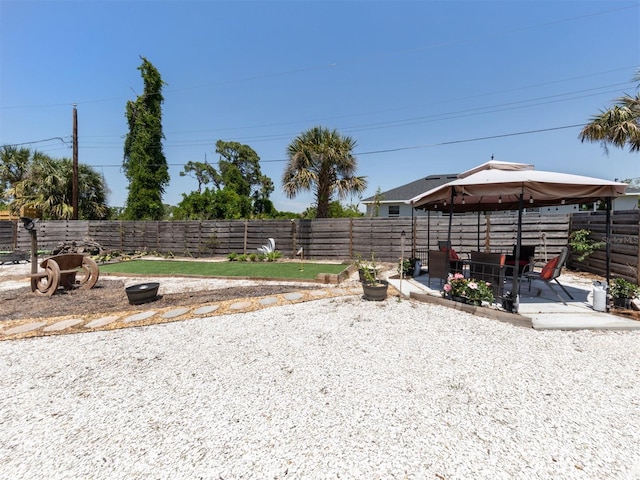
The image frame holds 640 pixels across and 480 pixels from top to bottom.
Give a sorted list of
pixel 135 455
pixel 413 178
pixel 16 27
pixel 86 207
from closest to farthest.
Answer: pixel 135 455 < pixel 16 27 < pixel 86 207 < pixel 413 178

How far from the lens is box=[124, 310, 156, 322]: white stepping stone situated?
4309 millimetres

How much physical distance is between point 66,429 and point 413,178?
73.7 feet

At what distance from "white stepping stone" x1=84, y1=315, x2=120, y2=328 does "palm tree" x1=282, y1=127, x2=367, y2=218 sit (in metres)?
7.59

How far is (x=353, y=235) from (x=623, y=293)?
293 inches

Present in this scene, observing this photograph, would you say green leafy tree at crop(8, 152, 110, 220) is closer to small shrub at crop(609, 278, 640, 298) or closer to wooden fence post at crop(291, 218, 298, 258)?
Answer: wooden fence post at crop(291, 218, 298, 258)

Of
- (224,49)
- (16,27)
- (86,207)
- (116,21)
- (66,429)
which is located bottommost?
(66,429)

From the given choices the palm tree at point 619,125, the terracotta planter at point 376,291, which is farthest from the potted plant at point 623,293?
the palm tree at point 619,125

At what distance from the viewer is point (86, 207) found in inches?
640

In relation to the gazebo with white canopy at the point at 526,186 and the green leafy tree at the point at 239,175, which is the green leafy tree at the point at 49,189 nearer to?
the green leafy tree at the point at 239,175

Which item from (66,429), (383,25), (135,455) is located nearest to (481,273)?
(135,455)

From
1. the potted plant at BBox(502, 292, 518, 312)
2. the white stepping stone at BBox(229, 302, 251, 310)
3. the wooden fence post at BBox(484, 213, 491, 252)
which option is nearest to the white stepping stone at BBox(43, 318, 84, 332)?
the white stepping stone at BBox(229, 302, 251, 310)

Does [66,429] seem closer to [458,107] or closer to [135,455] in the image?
[135,455]

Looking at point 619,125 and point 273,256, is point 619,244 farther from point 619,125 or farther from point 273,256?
point 273,256

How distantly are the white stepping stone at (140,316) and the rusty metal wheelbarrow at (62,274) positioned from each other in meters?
2.80
